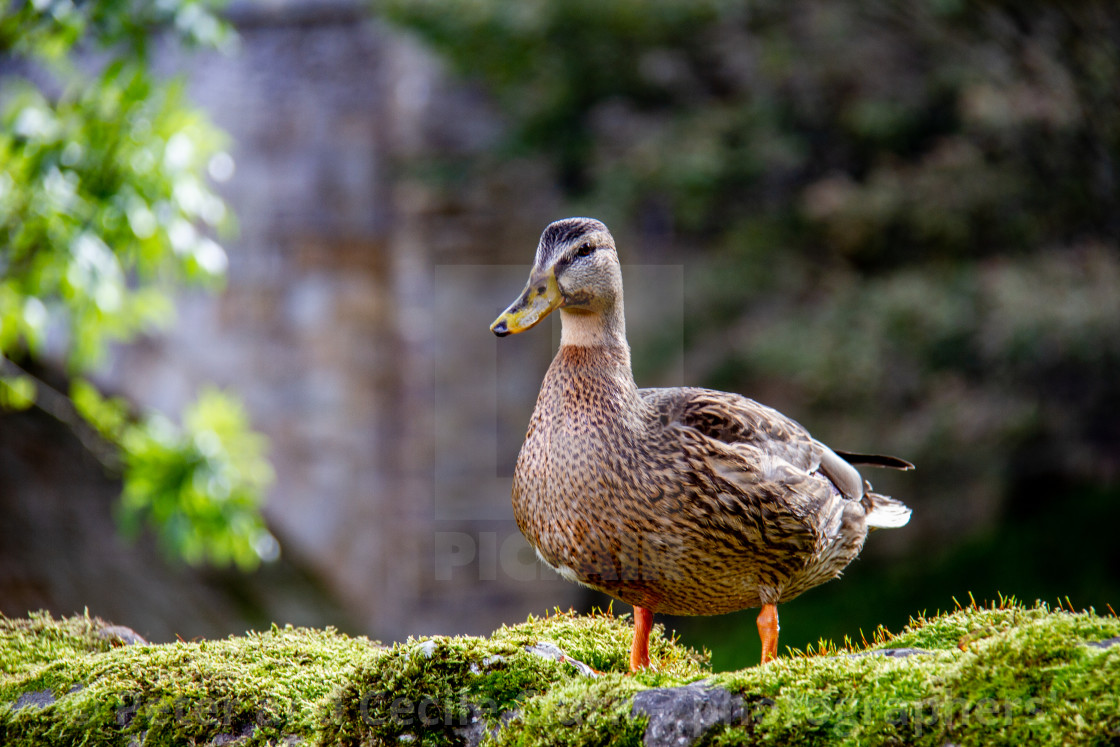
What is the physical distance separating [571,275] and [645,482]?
0.55 meters

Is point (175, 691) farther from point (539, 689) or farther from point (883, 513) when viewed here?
point (883, 513)

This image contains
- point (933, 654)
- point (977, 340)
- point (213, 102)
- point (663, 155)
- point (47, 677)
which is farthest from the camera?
point (213, 102)

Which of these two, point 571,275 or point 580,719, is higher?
point 571,275

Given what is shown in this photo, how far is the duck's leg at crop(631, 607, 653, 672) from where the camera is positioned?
2580 millimetres

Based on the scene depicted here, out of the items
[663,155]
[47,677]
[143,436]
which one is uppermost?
[663,155]

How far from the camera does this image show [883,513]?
303cm

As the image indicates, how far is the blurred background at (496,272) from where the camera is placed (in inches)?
182

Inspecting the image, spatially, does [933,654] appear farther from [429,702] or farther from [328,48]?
[328,48]

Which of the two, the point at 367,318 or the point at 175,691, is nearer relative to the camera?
the point at 175,691

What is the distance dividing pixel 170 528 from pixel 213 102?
22.3ft

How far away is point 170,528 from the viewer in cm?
452

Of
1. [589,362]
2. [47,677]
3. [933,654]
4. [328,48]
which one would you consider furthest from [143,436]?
[328,48]

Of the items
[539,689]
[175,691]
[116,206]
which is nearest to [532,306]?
[539,689]

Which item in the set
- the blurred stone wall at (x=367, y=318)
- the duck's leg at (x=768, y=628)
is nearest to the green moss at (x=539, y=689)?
the duck's leg at (x=768, y=628)
